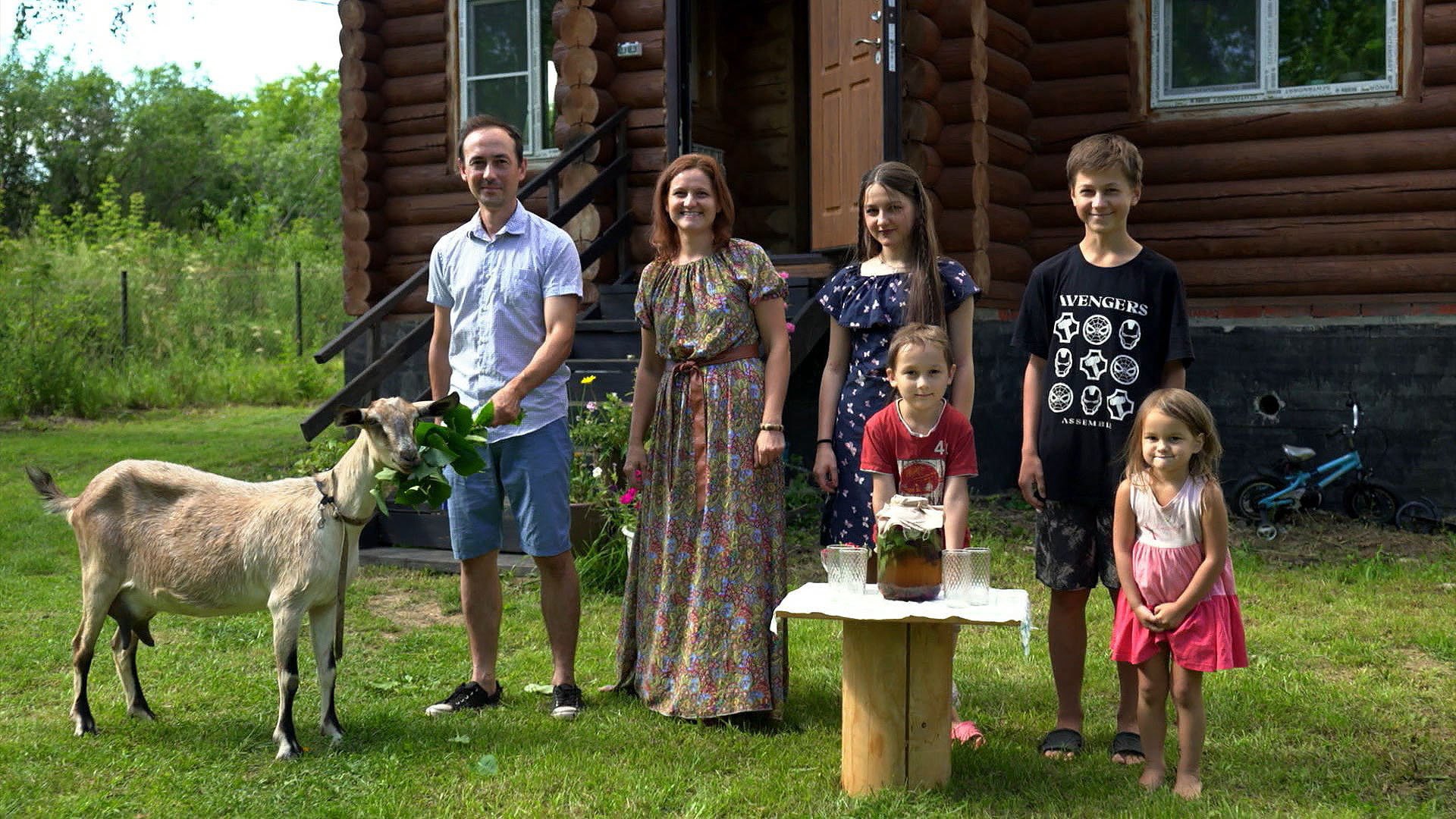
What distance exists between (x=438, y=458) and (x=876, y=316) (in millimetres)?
1459

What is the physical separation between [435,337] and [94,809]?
192 centimetres

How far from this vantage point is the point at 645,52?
30.6ft

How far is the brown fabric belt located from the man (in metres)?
0.45

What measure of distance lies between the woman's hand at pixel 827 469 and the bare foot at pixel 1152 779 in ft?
4.19

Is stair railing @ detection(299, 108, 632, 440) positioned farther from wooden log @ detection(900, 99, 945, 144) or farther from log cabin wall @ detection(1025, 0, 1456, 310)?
log cabin wall @ detection(1025, 0, 1456, 310)

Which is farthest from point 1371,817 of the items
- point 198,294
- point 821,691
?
point 198,294

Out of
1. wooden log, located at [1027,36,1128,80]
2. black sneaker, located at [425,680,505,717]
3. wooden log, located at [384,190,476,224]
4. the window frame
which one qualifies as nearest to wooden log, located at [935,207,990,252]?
wooden log, located at [1027,36,1128,80]

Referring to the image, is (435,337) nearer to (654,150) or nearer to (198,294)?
(654,150)

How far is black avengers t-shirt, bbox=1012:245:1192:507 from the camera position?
3.96 meters

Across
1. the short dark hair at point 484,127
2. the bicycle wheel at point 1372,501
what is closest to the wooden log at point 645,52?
the short dark hair at point 484,127

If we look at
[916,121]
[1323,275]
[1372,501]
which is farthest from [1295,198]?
[916,121]

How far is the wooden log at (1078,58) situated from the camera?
895 cm

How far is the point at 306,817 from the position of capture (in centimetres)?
362

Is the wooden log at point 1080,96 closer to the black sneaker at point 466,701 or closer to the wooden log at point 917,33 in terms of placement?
the wooden log at point 917,33
